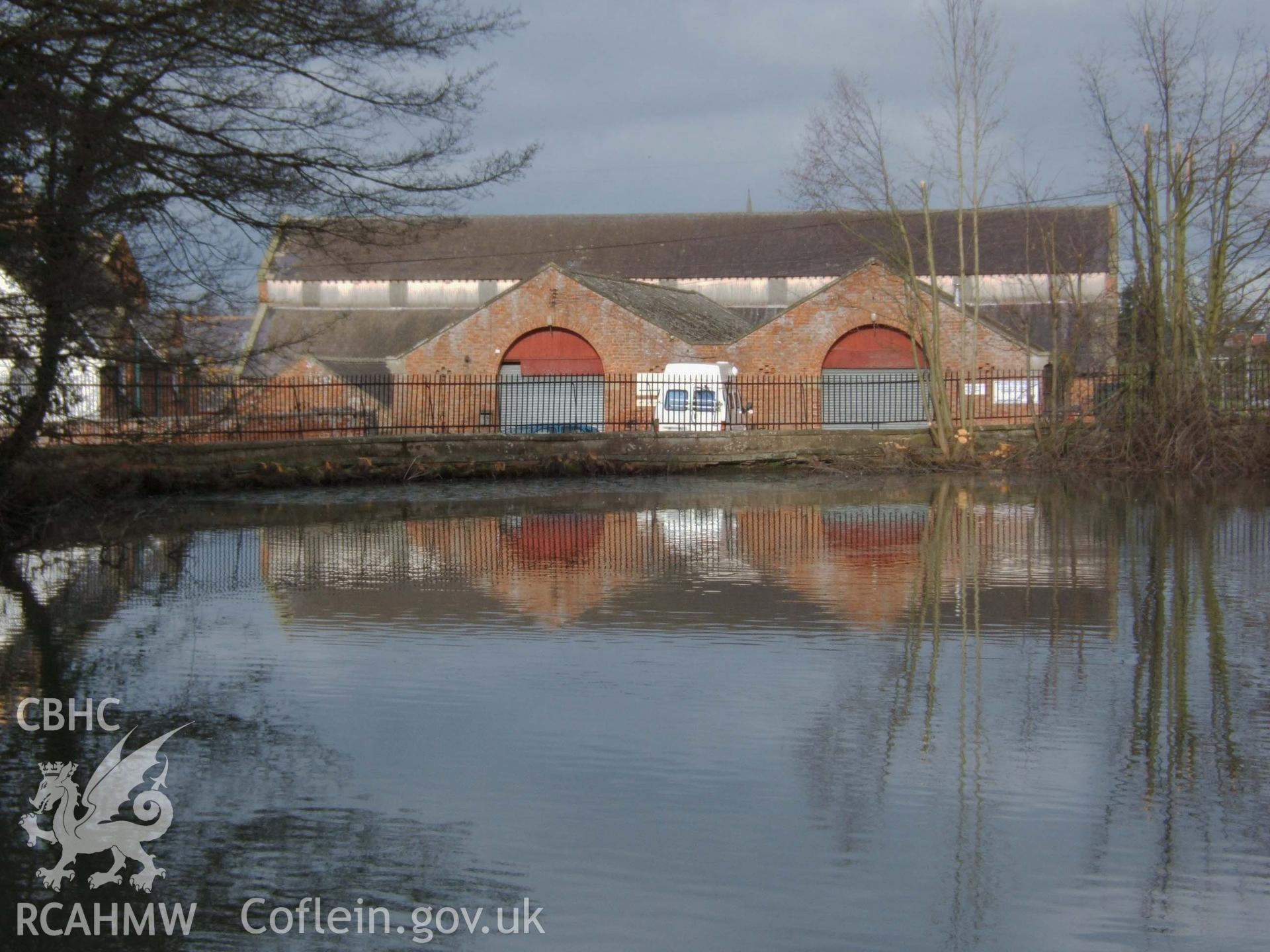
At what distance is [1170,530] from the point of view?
13945 mm

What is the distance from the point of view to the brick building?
32938 mm

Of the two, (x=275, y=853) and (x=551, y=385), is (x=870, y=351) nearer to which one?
(x=551, y=385)

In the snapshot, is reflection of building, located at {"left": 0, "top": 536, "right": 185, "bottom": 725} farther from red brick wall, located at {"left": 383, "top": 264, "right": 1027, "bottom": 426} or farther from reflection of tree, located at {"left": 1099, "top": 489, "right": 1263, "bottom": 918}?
red brick wall, located at {"left": 383, "top": 264, "right": 1027, "bottom": 426}

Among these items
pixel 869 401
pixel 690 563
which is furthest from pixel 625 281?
pixel 690 563

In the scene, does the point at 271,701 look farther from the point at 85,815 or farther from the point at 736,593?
the point at 736,593

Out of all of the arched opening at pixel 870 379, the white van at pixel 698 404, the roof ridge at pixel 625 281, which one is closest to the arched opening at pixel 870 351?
the arched opening at pixel 870 379

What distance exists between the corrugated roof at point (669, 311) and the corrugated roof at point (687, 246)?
972 cm

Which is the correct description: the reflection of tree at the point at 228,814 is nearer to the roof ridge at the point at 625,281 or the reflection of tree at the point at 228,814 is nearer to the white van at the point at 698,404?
the white van at the point at 698,404

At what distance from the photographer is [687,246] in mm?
56562

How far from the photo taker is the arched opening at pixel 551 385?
108ft

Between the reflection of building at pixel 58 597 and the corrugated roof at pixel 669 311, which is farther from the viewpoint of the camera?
the corrugated roof at pixel 669 311

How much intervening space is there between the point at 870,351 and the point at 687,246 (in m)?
20.6

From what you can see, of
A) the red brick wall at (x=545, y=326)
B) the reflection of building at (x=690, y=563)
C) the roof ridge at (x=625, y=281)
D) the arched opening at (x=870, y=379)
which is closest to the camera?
the reflection of building at (x=690, y=563)

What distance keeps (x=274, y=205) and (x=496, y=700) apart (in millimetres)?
6904
